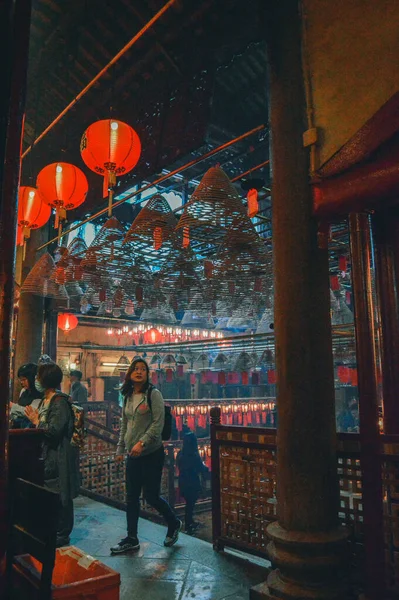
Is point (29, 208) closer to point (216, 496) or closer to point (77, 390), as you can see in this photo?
point (216, 496)

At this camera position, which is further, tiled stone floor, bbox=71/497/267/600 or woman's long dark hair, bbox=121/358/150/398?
woman's long dark hair, bbox=121/358/150/398

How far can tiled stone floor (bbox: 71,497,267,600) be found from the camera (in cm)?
389

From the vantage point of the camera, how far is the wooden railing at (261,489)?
3.30 meters

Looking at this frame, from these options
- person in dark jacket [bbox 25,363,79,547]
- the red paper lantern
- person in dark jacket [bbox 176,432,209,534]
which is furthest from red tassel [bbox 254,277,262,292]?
person in dark jacket [bbox 176,432,209,534]

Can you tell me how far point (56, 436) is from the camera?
15.7 feet

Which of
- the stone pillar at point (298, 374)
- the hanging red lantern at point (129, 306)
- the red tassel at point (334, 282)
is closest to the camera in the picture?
the stone pillar at point (298, 374)

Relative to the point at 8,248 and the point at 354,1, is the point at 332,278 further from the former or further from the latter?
the point at 8,248

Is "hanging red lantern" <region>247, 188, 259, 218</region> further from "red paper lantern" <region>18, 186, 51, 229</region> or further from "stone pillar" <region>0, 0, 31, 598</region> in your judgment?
"stone pillar" <region>0, 0, 31, 598</region>

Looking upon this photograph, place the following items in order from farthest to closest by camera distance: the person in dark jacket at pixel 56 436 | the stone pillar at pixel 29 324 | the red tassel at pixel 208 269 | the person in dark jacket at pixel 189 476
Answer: the person in dark jacket at pixel 189 476
the stone pillar at pixel 29 324
the red tassel at pixel 208 269
the person in dark jacket at pixel 56 436

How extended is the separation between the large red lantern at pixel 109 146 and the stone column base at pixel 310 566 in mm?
4401

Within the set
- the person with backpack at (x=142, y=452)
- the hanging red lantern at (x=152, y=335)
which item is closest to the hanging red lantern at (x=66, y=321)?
the hanging red lantern at (x=152, y=335)

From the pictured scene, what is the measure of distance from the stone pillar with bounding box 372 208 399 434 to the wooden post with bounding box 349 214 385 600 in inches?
35.5

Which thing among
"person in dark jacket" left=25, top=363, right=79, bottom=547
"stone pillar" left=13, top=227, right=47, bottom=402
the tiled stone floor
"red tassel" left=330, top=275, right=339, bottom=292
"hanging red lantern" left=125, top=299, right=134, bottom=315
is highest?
"red tassel" left=330, top=275, right=339, bottom=292

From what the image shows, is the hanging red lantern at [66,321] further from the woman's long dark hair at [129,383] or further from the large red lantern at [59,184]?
the woman's long dark hair at [129,383]
